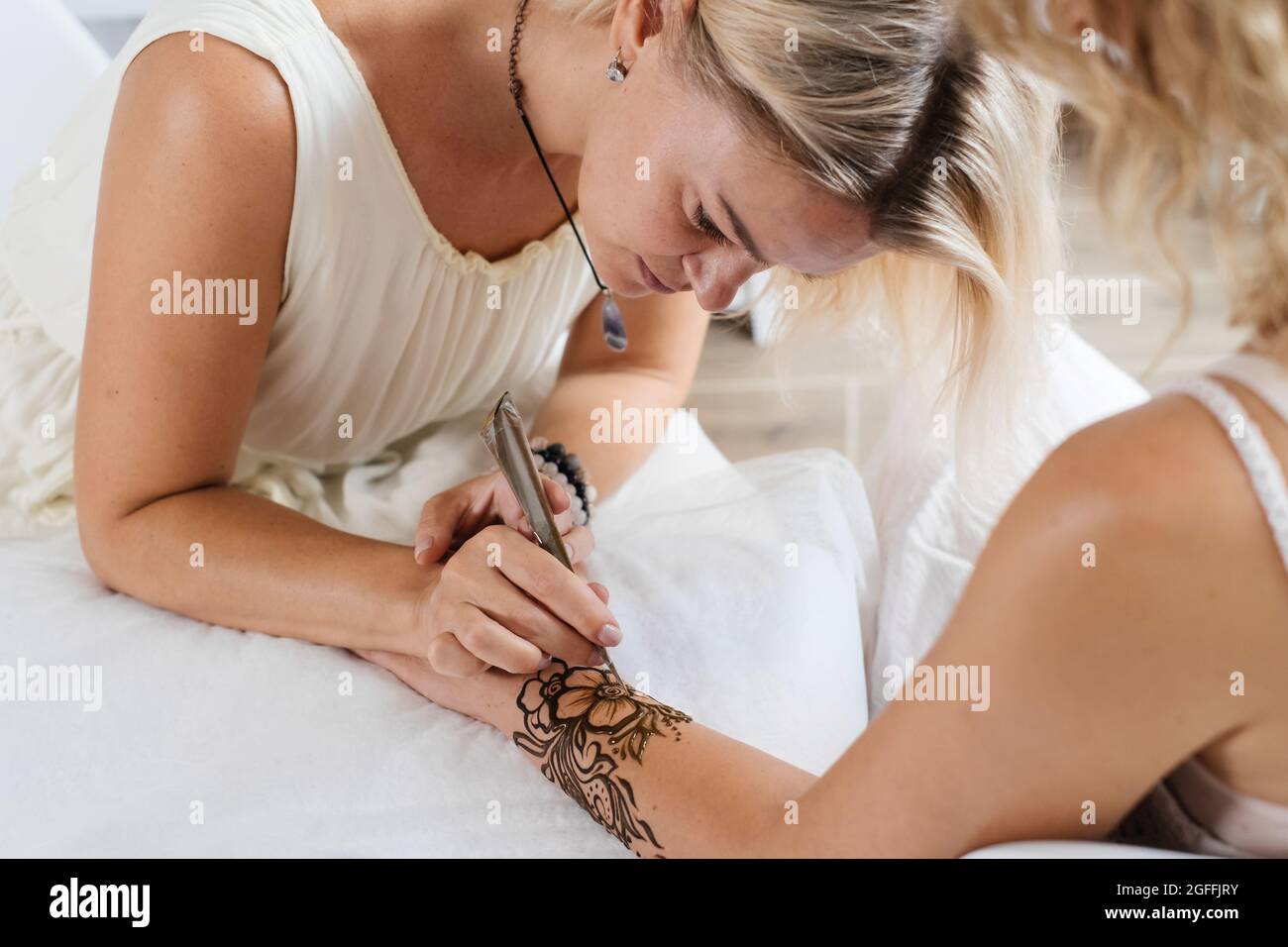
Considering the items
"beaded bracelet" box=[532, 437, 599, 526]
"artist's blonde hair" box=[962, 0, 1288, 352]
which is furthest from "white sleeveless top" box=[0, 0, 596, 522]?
"artist's blonde hair" box=[962, 0, 1288, 352]

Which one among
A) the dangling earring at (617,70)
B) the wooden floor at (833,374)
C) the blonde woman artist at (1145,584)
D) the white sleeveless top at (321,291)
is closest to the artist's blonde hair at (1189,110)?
the blonde woman artist at (1145,584)

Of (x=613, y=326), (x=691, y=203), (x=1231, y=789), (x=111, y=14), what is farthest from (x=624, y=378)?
(x=111, y=14)

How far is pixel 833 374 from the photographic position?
2.60 m

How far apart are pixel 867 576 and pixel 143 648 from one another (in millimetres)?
631

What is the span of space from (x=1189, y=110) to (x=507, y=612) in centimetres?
56

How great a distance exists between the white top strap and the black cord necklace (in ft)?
2.16

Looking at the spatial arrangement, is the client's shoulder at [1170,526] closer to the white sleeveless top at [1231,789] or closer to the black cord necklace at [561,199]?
the white sleeveless top at [1231,789]

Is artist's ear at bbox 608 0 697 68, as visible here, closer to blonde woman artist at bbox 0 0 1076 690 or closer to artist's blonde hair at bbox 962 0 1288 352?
blonde woman artist at bbox 0 0 1076 690

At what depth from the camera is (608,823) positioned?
0.86 meters

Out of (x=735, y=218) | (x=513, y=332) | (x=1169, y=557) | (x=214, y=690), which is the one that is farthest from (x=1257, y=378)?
(x=513, y=332)

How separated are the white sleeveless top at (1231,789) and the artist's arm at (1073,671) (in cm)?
1

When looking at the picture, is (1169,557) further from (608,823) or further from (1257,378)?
(608,823)

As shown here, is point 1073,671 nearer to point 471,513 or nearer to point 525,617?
point 525,617

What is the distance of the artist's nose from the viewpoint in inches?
39.0
